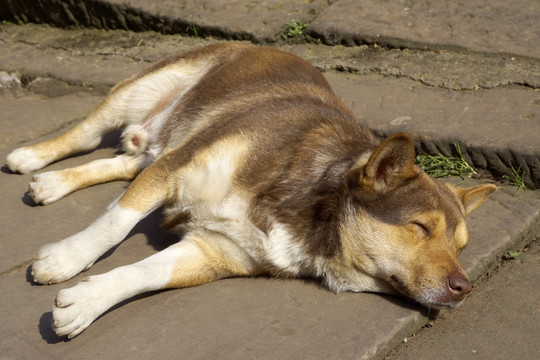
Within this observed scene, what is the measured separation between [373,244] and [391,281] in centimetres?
19

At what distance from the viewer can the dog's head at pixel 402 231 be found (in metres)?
A: 3.00

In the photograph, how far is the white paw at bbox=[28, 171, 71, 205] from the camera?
3.96 metres

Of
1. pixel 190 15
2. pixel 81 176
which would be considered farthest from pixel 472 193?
pixel 190 15

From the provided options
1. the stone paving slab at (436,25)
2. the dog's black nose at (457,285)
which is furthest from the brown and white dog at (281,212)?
the stone paving slab at (436,25)

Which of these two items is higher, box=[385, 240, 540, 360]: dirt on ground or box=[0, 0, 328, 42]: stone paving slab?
box=[0, 0, 328, 42]: stone paving slab

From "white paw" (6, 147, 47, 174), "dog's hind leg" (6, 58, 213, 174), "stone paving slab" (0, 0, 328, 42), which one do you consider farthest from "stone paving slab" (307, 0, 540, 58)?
"white paw" (6, 147, 47, 174)

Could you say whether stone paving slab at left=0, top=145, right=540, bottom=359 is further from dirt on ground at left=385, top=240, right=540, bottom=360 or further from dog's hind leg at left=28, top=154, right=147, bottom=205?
dog's hind leg at left=28, top=154, right=147, bottom=205

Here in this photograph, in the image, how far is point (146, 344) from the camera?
285cm

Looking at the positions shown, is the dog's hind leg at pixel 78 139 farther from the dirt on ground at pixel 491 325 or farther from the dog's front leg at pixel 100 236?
the dirt on ground at pixel 491 325

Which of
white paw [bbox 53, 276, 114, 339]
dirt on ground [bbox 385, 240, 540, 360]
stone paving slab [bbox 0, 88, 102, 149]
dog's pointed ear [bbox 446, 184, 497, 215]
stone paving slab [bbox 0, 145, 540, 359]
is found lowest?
dirt on ground [bbox 385, 240, 540, 360]

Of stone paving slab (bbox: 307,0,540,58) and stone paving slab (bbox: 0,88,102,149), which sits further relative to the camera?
stone paving slab (bbox: 307,0,540,58)

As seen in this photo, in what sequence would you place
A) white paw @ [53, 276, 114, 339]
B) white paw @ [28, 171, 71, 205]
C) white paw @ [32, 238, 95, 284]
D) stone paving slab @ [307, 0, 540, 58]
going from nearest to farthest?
white paw @ [53, 276, 114, 339]
white paw @ [32, 238, 95, 284]
white paw @ [28, 171, 71, 205]
stone paving slab @ [307, 0, 540, 58]

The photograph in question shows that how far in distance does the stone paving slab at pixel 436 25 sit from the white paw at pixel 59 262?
10.5ft

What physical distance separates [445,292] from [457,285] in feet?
0.21
